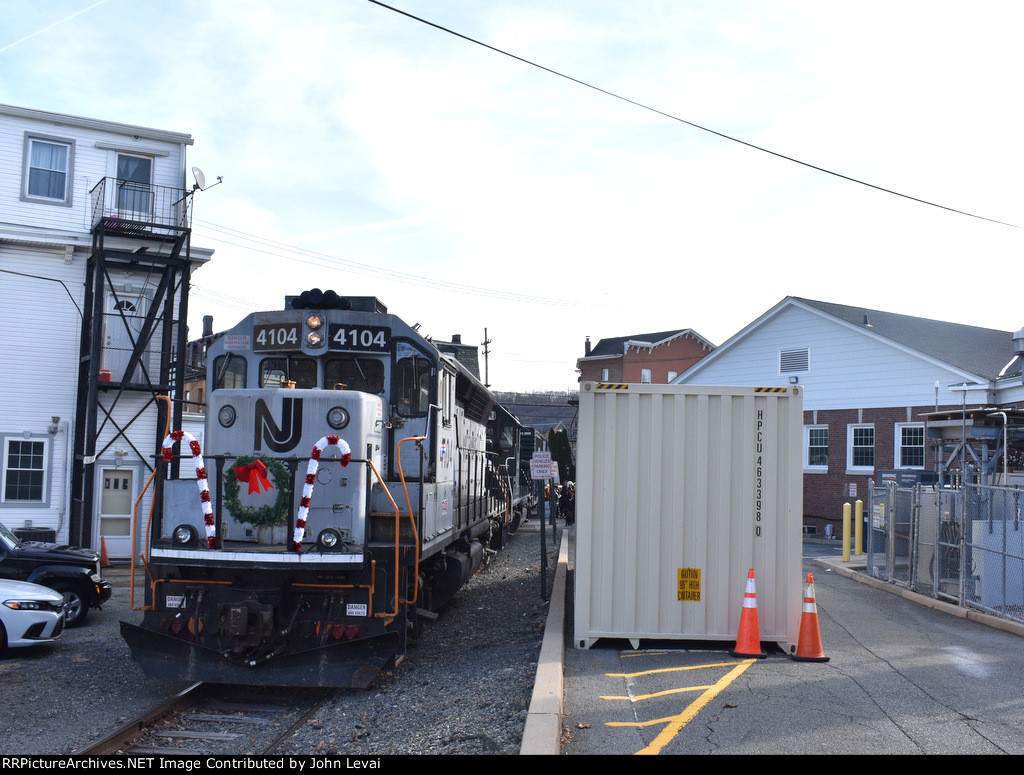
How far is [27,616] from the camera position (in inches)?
368

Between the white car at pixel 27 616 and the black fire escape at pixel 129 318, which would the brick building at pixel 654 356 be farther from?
the white car at pixel 27 616

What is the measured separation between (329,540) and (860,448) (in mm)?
24567

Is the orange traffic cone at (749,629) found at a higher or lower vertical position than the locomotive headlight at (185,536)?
lower

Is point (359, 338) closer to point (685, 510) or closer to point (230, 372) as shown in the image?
point (230, 372)

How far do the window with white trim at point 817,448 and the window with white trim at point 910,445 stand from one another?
2.79 meters

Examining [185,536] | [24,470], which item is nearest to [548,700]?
[185,536]

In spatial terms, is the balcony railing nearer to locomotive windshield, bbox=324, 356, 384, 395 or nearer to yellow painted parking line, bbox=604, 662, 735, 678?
locomotive windshield, bbox=324, 356, 384, 395

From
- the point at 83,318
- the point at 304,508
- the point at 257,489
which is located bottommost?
the point at 304,508

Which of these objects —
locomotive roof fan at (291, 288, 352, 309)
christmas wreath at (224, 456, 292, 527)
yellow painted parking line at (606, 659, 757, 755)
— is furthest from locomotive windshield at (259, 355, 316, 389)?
yellow painted parking line at (606, 659, 757, 755)

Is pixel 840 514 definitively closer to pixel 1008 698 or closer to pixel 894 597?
pixel 894 597

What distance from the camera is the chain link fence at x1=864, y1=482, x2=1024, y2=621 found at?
11422 mm

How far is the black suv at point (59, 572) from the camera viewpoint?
36.7 ft

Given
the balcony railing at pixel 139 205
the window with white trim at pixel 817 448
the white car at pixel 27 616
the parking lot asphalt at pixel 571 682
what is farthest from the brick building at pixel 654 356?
the white car at pixel 27 616

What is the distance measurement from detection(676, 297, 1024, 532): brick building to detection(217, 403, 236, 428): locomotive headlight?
21.2 metres
